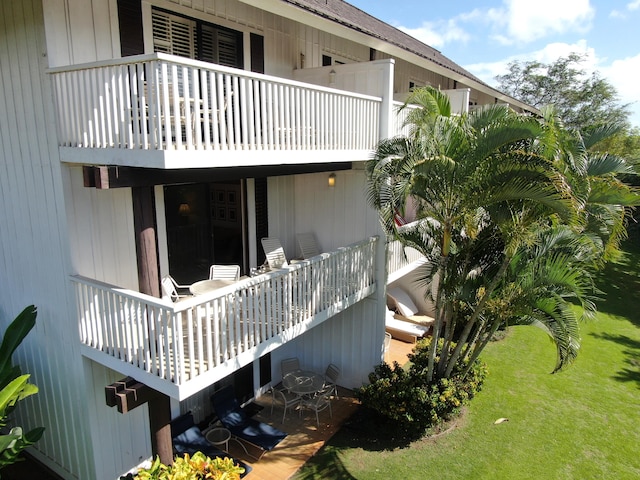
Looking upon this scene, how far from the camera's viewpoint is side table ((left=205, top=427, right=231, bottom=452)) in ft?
28.7

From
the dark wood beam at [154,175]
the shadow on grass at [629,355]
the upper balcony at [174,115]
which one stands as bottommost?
the shadow on grass at [629,355]

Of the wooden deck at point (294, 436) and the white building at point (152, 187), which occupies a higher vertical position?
the white building at point (152, 187)

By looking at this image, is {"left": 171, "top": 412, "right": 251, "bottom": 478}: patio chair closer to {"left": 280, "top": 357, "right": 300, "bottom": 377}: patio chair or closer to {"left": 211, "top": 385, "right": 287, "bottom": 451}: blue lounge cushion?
{"left": 211, "top": 385, "right": 287, "bottom": 451}: blue lounge cushion

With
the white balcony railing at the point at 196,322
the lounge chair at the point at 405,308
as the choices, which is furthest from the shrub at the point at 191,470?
the lounge chair at the point at 405,308

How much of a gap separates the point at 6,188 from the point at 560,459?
11138 mm

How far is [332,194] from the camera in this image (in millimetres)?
11062

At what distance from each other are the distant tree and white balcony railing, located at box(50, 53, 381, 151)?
40442 mm

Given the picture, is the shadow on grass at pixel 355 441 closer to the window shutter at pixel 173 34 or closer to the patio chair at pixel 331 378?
the patio chair at pixel 331 378

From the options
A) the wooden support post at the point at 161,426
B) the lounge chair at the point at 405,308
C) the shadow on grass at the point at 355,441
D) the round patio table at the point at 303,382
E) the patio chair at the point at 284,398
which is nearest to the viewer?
the wooden support post at the point at 161,426

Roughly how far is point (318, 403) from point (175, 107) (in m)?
7.23

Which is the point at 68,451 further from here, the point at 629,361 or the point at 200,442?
the point at 629,361

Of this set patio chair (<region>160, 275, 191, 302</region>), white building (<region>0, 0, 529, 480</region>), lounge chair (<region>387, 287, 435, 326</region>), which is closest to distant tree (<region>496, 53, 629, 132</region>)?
lounge chair (<region>387, 287, 435, 326</region>)

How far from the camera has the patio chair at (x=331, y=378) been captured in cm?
1075

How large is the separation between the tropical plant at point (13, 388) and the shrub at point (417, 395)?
6100mm
